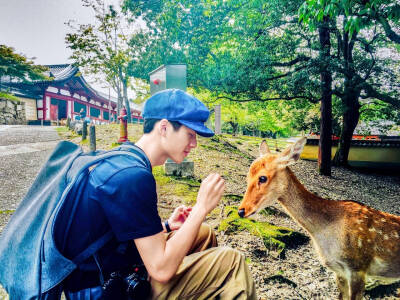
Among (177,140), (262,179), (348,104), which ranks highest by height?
(348,104)

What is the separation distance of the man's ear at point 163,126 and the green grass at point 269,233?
2.64 m

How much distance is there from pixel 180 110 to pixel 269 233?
9.38 ft

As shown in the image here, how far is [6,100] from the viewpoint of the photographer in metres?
19.5

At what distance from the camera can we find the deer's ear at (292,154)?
2420 mm

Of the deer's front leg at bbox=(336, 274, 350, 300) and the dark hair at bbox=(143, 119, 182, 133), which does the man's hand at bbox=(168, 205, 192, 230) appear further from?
the deer's front leg at bbox=(336, 274, 350, 300)

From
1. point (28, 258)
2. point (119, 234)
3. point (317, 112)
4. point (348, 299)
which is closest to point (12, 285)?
point (28, 258)

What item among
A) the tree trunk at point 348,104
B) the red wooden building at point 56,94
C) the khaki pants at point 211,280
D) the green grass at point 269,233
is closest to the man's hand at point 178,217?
the khaki pants at point 211,280

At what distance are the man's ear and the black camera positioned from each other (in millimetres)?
908

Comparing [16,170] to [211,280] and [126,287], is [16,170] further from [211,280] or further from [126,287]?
[211,280]

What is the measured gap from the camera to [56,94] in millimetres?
25062

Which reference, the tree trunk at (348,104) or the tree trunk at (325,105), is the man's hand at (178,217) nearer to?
the tree trunk at (325,105)

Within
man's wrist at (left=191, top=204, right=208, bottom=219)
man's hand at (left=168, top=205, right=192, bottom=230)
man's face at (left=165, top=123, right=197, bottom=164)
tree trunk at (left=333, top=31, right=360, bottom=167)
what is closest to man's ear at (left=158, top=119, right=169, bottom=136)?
man's face at (left=165, top=123, right=197, bottom=164)

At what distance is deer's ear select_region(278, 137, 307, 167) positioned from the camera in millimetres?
2420

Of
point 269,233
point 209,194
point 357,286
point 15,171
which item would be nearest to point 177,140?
point 209,194
